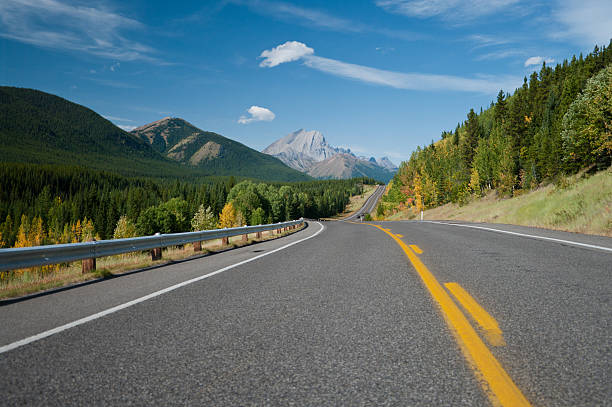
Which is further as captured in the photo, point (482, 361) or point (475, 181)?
point (475, 181)

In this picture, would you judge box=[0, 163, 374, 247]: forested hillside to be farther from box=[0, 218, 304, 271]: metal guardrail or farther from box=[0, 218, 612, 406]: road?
box=[0, 218, 612, 406]: road

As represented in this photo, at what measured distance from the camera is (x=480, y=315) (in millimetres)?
3438

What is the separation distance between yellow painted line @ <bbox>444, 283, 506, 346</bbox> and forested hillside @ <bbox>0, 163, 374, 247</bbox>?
6013cm

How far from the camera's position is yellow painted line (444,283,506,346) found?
9.25 ft

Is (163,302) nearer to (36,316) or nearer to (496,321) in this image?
(36,316)

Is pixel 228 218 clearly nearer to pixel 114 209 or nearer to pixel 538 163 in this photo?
pixel 114 209

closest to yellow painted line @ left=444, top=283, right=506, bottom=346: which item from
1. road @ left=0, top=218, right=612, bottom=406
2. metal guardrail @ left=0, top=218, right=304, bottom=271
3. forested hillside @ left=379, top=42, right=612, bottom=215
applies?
road @ left=0, top=218, right=612, bottom=406

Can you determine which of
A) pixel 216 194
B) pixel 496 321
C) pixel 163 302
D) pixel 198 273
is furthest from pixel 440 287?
pixel 216 194

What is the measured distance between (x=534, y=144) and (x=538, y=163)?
4.09 m

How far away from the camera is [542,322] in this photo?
126 inches

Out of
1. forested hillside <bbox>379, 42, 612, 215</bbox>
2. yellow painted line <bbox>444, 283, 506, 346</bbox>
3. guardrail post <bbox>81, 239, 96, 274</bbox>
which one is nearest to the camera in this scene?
yellow painted line <bbox>444, 283, 506, 346</bbox>

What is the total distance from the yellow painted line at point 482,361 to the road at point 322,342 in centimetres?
1

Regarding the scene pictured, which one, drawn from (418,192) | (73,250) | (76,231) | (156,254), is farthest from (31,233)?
(73,250)

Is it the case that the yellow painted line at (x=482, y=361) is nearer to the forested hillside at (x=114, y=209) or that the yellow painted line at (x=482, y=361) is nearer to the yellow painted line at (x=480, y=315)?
the yellow painted line at (x=480, y=315)
